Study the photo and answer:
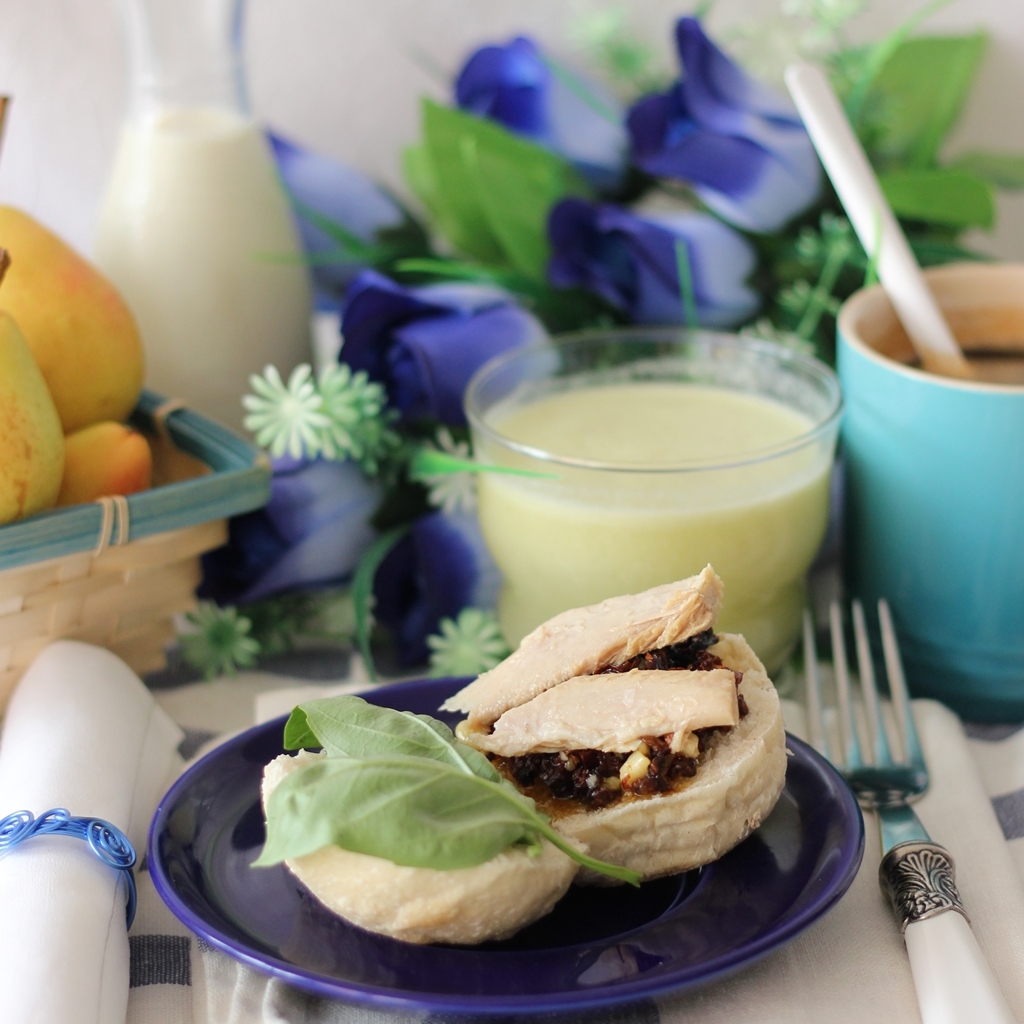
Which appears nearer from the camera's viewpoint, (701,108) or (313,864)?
(313,864)

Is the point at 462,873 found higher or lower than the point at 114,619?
higher

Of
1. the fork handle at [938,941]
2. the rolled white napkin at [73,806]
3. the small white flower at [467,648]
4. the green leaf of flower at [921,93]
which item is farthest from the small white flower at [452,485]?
the green leaf of flower at [921,93]

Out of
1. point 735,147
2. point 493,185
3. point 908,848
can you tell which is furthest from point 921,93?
point 908,848

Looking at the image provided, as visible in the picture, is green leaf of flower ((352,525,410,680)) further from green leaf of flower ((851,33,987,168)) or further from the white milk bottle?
green leaf of flower ((851,33,987,168))

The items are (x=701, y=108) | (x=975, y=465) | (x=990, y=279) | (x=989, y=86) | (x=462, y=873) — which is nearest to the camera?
(x=462, y=873)

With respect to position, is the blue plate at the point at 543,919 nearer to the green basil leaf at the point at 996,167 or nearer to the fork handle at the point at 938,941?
the fork handle at the point at 938,941

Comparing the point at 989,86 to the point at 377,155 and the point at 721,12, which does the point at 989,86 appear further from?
the point at 377,155

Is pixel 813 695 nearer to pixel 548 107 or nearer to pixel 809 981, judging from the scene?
pixel 809 981

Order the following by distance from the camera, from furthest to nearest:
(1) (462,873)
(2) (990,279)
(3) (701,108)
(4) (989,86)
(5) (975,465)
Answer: (4) (989,86) < (3) (701,108) < (2) (990,279) < (5) (975,465) < (1) (462,873)

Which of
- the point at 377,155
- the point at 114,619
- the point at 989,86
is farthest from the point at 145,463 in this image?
the point at 989,86
